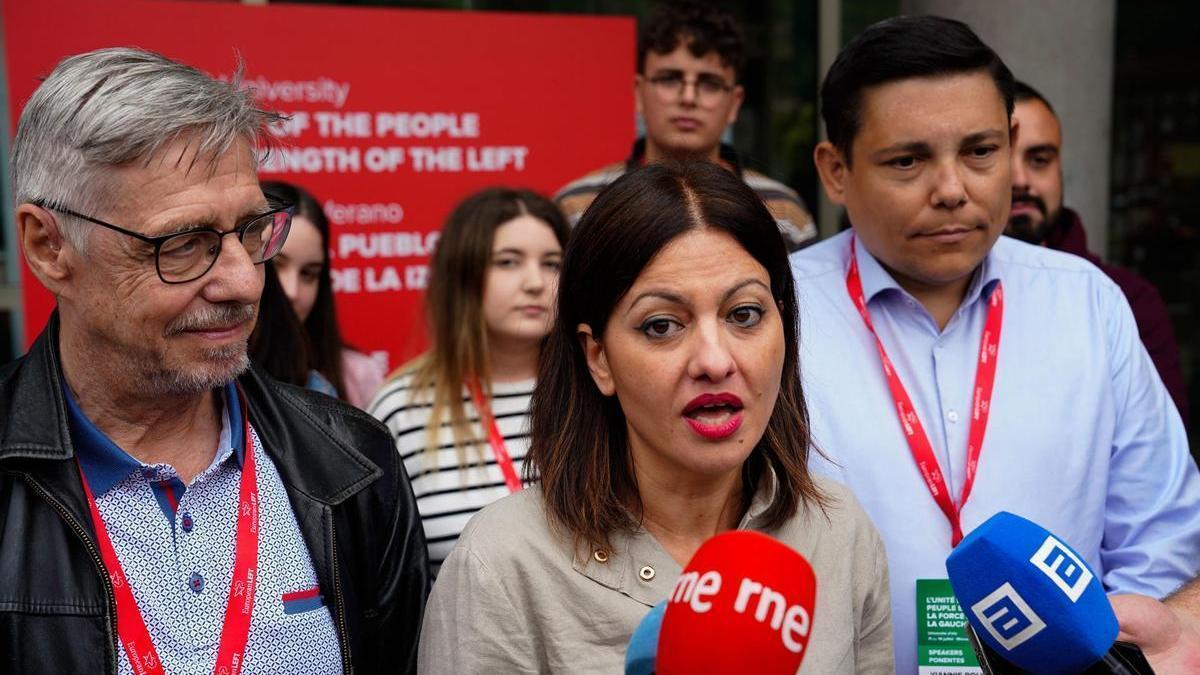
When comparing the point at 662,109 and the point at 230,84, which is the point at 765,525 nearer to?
the point at 230,84

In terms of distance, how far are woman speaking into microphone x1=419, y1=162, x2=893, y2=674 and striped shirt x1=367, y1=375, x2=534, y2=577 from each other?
1.25 m

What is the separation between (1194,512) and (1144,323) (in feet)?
4.03

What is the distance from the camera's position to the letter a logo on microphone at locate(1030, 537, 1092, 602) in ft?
5.15

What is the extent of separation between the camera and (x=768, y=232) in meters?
1.98

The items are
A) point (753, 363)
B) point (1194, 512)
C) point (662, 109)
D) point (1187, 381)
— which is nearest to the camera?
point (753, 363)

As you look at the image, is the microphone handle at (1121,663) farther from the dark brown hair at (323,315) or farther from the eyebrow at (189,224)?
the dark brown hair at (323,315)

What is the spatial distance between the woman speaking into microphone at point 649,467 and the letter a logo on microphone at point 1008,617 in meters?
0.37

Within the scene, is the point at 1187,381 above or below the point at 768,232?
below

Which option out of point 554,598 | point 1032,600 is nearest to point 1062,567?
point 1032,600

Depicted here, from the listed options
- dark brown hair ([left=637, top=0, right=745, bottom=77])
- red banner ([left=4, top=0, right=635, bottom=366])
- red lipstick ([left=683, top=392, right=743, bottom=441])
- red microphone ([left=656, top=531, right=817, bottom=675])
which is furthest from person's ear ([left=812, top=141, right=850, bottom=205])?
red banner ([left=4, top=0, right=635, bottom=366])

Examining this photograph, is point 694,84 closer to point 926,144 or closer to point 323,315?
point 323,315

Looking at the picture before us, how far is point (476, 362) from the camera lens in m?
3.67

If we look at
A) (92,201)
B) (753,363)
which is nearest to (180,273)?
(92,201)

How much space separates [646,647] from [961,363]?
1280 millimetres
